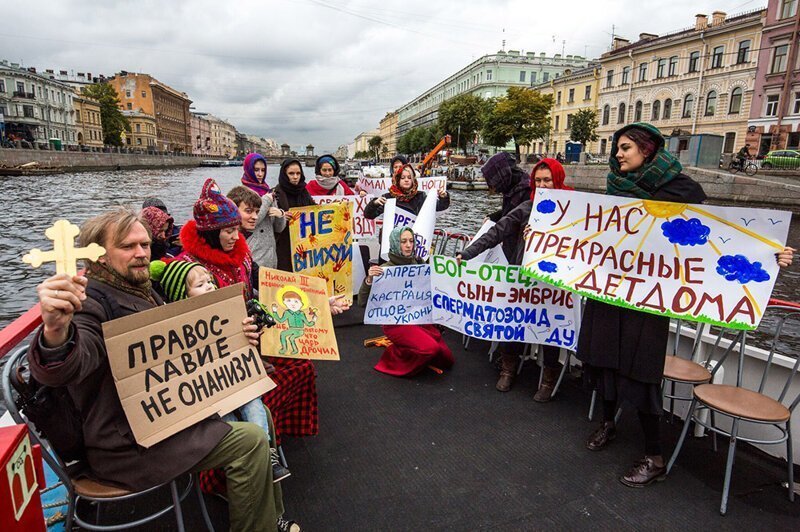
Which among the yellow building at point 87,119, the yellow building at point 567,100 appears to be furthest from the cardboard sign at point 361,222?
the yellow building at point 87,119

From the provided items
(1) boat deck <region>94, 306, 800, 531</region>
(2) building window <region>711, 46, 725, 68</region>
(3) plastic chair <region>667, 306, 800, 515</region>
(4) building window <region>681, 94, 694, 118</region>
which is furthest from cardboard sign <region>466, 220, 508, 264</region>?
(4) building window <region>681, 94, 694, 118</region>

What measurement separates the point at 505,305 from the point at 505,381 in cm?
71

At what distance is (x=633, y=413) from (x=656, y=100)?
4931 cm

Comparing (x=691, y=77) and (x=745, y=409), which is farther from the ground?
(x=691, y=77)

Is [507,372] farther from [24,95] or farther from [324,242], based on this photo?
[24,95]

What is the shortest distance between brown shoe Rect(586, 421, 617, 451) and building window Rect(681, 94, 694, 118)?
47.4 m

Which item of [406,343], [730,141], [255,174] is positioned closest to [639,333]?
[406,343]

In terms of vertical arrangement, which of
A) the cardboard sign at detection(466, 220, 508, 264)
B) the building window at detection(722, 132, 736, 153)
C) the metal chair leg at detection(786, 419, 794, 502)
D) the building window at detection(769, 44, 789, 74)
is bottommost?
the metal chair leg at detection(786, 419, 794, 502)

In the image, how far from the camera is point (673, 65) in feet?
138

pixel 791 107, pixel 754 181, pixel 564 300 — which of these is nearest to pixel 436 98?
pixel 791 107

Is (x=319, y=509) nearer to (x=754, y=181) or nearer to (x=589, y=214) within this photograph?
(x=589, y=214)

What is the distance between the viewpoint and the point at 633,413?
3.64 meters

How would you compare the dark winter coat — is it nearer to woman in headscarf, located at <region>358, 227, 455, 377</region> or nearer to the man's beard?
the man's beard

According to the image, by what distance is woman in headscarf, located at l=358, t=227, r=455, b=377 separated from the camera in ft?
13.6
